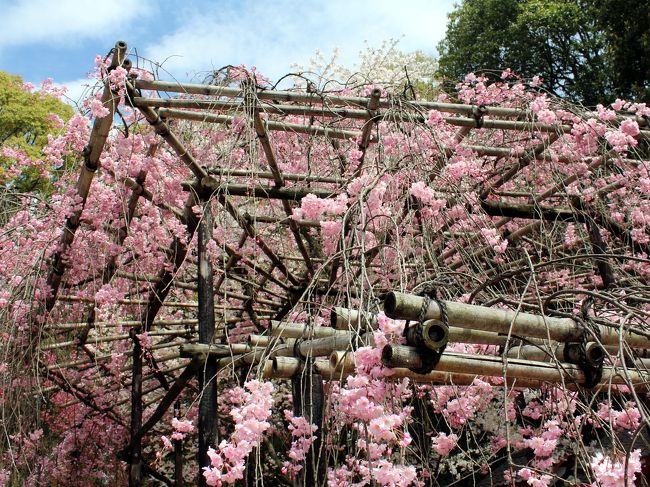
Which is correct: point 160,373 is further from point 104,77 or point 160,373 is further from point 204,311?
point 104,77

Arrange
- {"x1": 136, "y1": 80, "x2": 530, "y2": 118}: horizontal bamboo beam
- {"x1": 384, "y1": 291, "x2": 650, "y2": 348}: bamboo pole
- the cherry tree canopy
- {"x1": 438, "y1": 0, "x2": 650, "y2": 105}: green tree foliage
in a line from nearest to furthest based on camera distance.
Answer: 1. {"x1": 384, "y1": 291, "x2": 650, "y2": 348}: bamboo pole
2. the cherry tree canopy
3. {"x1": 136, "y1": 80, "x2": 530, "y2": 118}: horizontal bamboo beam
4. {"x1": 438, "y1": 0, "x2": 650, "y2": 105}: green tree foliage

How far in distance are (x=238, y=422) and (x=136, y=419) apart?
10.5ft

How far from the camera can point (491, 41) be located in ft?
55.5

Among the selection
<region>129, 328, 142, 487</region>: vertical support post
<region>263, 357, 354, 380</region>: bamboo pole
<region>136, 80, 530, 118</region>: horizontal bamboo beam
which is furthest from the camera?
<region>129, 328, 142, 487</region>: vertical support post

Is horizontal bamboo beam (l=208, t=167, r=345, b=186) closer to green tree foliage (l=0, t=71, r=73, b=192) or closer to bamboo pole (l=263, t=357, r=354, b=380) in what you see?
bamboo pole (l=263, t=357, r=354, b=380)

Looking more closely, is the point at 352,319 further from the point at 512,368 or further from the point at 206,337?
the point at 206,337

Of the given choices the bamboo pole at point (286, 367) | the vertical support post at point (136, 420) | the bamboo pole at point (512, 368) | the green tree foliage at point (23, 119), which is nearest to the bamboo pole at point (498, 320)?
the bamboo pole at point (512, 368)

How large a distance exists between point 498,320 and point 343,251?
54cm

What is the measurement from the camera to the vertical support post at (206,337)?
149 inches

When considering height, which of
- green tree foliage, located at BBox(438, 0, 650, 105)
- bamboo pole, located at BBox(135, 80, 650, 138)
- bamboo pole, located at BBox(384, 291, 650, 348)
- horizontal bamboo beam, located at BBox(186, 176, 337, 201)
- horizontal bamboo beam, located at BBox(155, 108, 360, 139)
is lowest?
bamboo pole, located at BBox(384, 291, 650, 348)

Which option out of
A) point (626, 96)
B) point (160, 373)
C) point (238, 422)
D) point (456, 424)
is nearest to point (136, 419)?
point (160, 373)

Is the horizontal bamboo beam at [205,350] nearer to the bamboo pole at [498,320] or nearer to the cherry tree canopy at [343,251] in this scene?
the cherry tree canopy at [343,251]

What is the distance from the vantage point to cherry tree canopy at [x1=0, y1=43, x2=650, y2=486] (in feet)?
8.06

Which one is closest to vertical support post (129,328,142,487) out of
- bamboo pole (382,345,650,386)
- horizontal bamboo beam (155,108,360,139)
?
horizontal bamboo beam (155,108,360,139)
